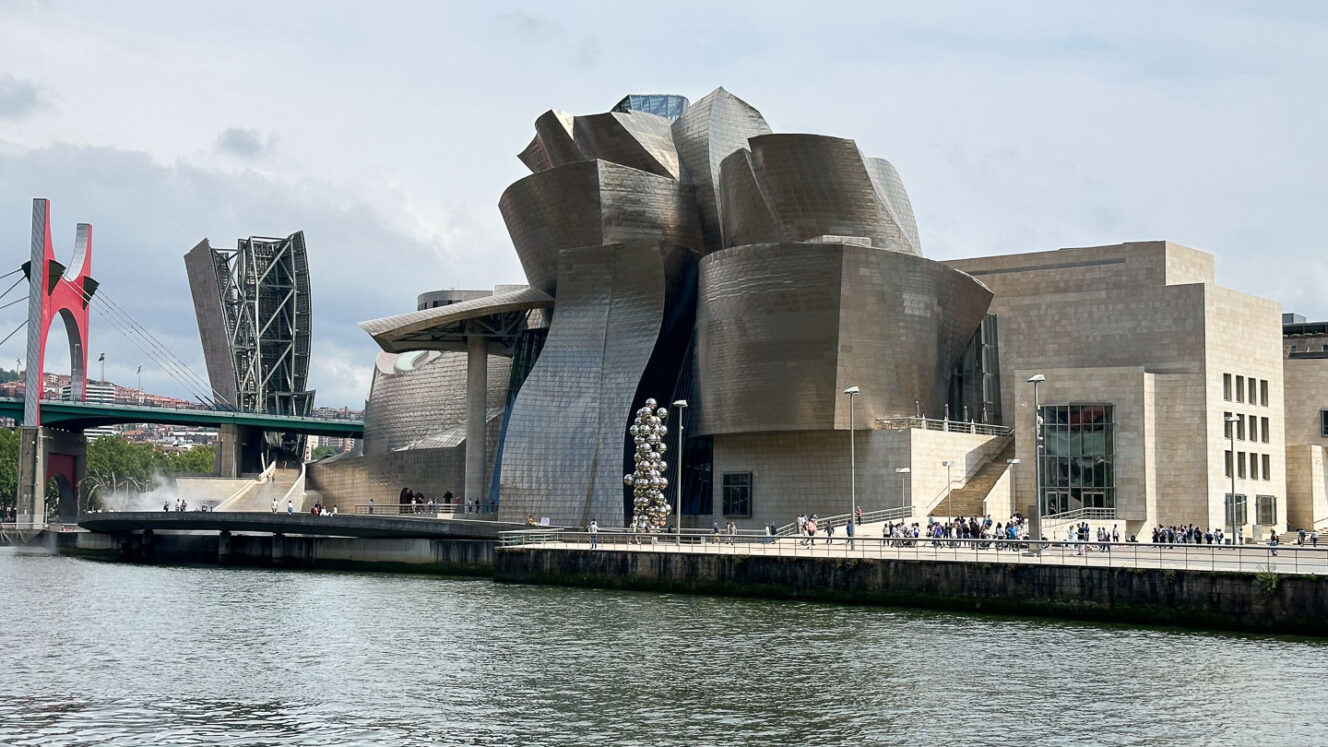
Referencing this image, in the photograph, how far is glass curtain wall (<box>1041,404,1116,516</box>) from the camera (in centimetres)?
5906

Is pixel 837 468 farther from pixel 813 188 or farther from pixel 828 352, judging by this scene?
pixel 813 188

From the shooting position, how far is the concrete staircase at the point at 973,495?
5869 cm

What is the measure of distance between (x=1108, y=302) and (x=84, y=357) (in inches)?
2398

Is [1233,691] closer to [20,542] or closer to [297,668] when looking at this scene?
[297,668]

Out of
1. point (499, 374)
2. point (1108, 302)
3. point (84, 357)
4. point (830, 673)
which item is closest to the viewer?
point (830, 673)

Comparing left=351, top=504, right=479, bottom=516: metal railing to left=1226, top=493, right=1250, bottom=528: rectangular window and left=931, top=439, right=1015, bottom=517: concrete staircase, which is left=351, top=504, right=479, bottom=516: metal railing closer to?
left=931, top=439, right=1015, bottom=517: concrete staircase

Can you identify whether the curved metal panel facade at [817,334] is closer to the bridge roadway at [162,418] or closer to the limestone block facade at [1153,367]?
the limestone block facade at [1153,367]

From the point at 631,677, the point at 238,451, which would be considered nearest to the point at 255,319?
the point at 238,451

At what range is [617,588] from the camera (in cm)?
4519

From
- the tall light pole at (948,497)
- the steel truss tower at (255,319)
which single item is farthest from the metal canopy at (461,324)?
the steel truss tower at (255,319)

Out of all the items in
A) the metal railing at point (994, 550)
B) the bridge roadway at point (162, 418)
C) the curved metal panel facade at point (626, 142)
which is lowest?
the metal railing at point (994, 550)

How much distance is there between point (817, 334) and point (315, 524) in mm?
20571

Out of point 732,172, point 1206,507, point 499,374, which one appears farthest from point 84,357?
point 1206,507

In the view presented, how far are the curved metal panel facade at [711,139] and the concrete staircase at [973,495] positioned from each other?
15.3 m
